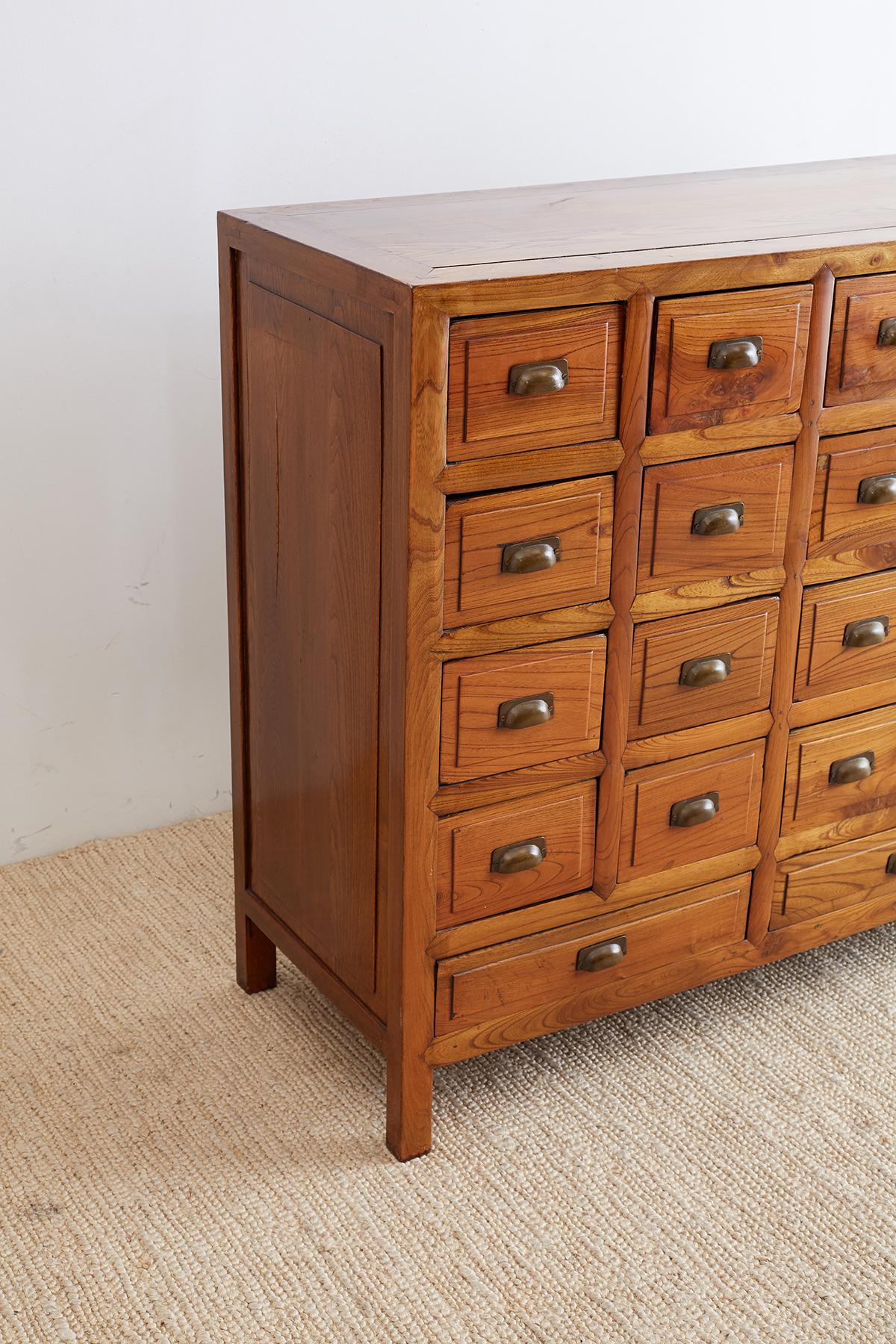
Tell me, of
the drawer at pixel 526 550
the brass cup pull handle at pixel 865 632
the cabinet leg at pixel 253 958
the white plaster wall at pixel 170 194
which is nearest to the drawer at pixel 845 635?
the brass cup pull handle at pixel 865 632

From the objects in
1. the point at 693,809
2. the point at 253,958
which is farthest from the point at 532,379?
the point at 253,958

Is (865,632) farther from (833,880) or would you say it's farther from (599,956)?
(599,956)

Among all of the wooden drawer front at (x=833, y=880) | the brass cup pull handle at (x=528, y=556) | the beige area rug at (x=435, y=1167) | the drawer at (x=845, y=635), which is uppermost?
the brass cup pull handle at (x=528, y=556)

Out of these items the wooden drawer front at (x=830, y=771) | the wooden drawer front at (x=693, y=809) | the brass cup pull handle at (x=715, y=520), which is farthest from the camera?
the wooden drawer front at (x=830, y=771)

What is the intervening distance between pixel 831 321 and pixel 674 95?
0.96 meters

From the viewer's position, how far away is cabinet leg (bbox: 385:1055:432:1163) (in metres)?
1.62

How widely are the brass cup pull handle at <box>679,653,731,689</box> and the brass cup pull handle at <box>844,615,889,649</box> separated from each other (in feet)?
0.64

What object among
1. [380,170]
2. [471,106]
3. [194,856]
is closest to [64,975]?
[194,856]

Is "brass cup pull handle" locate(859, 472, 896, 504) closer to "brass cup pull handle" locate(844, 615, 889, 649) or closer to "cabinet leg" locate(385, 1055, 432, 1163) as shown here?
"brass cup pull handle" locate(844, 615, 889, 649)

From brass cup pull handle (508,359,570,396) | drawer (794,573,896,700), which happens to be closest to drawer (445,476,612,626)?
brass cup pull handle (508,359,570,396)

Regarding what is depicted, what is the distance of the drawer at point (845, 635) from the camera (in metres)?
1.75

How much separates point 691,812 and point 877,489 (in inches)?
16.7

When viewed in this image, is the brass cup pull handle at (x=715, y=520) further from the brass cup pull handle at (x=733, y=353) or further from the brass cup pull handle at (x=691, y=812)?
the brass cup pull handle at (x=691, y=812)

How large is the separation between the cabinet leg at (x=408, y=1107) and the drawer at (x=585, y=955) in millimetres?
55
